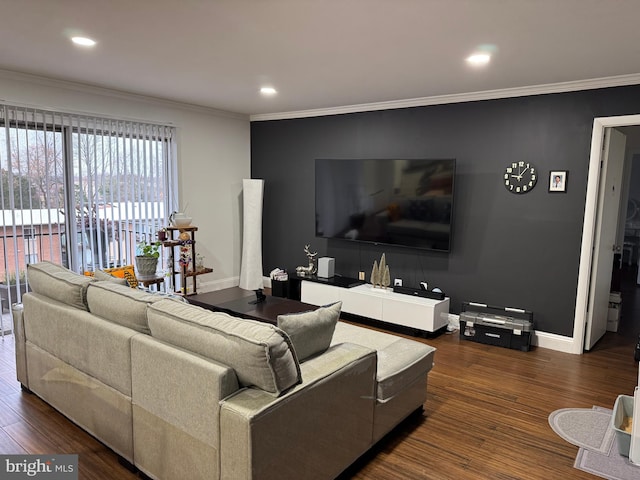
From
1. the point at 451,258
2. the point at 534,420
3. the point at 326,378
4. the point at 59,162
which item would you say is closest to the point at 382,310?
the point at 451,258

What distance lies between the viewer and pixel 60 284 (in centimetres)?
282

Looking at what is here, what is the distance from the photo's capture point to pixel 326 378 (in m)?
2.12

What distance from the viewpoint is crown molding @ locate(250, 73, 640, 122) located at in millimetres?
3891

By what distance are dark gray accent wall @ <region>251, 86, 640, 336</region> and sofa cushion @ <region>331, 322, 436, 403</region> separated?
6.47 feet

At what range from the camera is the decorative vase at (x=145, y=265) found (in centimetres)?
482

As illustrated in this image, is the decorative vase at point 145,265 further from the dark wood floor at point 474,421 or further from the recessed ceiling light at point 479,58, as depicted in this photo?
the recessed ceiling light at point 479,58

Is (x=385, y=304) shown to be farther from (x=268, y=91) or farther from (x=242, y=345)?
(x=242, y=345)

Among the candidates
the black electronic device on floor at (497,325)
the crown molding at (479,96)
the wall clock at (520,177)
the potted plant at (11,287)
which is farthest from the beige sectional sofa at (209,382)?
the crown molding at (479,96)

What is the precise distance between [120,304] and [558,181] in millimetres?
3927

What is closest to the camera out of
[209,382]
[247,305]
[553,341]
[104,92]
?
[209,382]

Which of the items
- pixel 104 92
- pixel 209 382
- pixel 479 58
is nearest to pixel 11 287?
pixel 104 92

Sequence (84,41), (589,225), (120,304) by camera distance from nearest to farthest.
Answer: (120,304) < (84,41) < (589,225)

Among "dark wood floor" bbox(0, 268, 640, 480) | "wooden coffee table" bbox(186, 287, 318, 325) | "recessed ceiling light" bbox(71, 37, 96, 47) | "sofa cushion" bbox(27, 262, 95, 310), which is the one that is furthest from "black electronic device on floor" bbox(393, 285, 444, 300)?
"recessed ceiling light" bbox(71, 37, 96, 47)

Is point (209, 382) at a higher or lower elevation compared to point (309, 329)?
lower
